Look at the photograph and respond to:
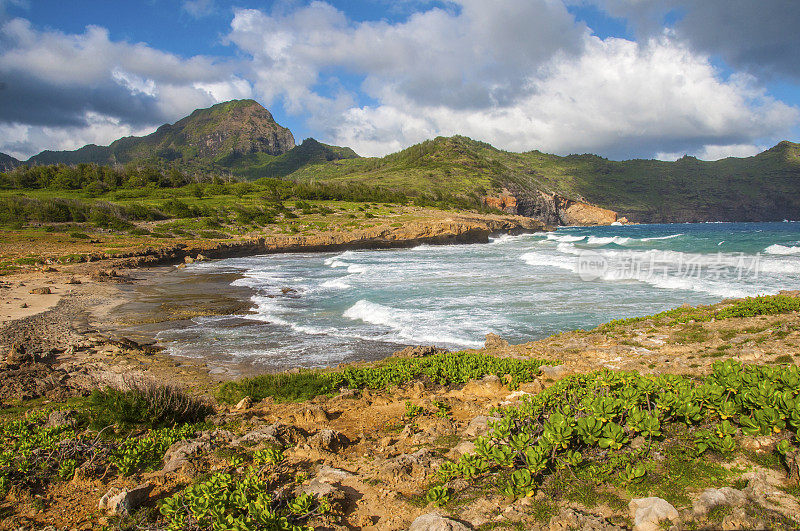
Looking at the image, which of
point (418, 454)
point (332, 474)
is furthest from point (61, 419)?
point (418, 454)

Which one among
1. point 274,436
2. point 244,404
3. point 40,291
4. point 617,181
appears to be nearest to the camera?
point 274,436

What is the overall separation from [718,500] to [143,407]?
6.37 m

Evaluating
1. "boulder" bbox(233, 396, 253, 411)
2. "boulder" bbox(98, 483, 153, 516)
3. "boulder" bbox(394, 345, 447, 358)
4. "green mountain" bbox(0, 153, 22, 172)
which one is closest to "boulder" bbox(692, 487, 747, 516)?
"boulder" bbox(98, 483, 153, 516)

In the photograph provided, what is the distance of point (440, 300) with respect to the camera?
56.0ft

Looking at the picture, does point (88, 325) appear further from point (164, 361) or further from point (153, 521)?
point (153, 521)

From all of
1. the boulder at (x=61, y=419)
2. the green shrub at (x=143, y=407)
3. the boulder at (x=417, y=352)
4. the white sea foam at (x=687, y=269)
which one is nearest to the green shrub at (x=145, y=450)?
the green shrub at (x=143, y=407)

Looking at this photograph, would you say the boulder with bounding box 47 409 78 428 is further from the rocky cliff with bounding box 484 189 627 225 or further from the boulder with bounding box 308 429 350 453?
the rocky cliff with bounding box 484 189 627 225

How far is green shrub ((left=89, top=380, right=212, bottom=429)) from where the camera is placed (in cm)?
518

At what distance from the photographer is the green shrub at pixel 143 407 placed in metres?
5.18

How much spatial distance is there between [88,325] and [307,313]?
6.96 m

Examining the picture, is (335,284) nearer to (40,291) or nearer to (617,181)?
(40,291)

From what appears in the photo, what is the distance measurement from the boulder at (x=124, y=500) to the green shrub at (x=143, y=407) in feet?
5.66

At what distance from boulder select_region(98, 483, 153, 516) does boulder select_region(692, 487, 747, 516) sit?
4555 mm

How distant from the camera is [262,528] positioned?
294 cm
